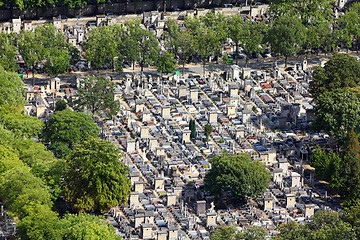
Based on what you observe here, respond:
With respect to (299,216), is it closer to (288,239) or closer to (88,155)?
(288,239)

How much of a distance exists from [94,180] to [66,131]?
57.2 feet

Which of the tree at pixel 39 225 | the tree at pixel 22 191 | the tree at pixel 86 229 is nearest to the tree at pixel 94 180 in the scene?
the tree at pixel 22 191

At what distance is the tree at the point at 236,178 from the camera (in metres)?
189

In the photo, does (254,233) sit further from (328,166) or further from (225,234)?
(328,166)

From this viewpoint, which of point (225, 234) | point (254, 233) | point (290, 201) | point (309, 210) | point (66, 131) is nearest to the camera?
point (225, 234)

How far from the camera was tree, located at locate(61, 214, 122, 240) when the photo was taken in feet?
552

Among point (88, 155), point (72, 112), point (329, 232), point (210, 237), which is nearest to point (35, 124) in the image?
point (72, 112)

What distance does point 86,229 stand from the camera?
553 ft

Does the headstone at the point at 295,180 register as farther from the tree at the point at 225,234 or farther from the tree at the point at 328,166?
the tree at the point at 225,234

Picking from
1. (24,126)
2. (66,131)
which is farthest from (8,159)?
(66,131)

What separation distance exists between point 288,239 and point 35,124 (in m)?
48.6

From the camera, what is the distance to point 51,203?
17762 cm

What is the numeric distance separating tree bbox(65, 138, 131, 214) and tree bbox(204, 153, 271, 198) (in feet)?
50.7

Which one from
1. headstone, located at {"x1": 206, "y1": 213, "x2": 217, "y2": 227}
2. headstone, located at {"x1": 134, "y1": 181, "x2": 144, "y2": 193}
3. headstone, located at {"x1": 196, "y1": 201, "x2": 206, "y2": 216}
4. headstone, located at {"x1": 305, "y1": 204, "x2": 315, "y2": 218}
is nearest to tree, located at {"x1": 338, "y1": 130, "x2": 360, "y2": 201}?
headstone, located at {"x1": 305, "y1": 204, "x2": 315, "y2": 218}
